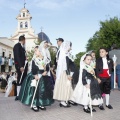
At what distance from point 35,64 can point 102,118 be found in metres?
2.10

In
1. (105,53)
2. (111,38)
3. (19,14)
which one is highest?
(19,14)

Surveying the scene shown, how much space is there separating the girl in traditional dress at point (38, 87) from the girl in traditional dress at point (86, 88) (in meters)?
0.69

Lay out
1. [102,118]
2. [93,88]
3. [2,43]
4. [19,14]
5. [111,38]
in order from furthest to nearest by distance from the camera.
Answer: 1. [19,14]
2. [2,43]
3. [111,38]
4. [93,88]
5. [102,118]

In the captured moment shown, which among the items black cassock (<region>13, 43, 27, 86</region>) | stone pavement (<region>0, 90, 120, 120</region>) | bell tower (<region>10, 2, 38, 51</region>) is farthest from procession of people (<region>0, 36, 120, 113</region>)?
bell tower (<region>10, 2, 38, 51</region>)

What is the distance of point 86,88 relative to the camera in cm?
616

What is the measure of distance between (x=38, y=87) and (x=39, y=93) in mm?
157

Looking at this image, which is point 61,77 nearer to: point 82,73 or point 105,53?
point 82,73

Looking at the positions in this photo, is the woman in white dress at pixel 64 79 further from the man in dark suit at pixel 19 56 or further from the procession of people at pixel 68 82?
the man in dark suit at pixel 19 56

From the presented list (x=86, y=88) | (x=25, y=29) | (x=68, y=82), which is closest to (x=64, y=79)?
(x=68, y=82)

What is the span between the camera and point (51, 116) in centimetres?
576

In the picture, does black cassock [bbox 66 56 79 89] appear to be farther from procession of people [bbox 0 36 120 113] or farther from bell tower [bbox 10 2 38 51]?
bell tower [bbox 10 2 38 51]

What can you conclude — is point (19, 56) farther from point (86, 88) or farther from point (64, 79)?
point (86, 88)

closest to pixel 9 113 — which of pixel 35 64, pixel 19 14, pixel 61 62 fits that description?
pixel 35 64

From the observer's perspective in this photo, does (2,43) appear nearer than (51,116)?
No
